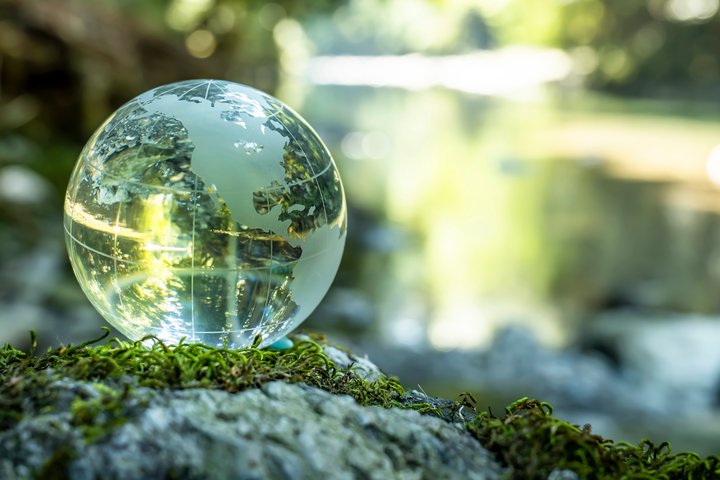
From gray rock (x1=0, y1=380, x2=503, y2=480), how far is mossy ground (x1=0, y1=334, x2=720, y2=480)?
3 centimetres

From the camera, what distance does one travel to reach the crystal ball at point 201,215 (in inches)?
103

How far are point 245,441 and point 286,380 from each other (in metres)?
0.34

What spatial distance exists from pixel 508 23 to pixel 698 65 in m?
23.2

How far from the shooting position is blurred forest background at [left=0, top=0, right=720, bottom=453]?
36.9 feet

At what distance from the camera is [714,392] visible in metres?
10.9

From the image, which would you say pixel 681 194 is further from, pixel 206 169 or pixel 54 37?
pixel 206 169

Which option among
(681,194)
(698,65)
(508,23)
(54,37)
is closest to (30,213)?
(54,37)

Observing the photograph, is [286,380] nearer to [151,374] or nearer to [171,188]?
[151,374]

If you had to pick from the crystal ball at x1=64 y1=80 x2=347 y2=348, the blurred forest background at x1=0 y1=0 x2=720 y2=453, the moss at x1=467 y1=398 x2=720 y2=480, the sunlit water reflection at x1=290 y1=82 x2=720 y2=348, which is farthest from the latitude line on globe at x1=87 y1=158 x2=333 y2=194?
the sunlit water reflection at x1=290 y1=82 x2=720 y2=348

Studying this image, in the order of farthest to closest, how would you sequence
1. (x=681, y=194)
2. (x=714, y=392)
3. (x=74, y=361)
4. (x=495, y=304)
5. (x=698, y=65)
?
(x=698, y=65)
(x=681, y=194)
(x=495, y=304)
(x=714, y=392)
(x=74, y=361)

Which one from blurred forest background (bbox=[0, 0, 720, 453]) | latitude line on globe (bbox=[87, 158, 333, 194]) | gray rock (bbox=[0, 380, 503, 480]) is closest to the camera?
gray rock (bbox=[0, 380, 503, 480])

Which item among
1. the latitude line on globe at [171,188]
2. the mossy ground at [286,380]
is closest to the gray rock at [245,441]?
the mossy ground at [286,380]

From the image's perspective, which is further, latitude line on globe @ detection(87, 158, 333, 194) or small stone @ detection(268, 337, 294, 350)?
small stone @ detection(268, 337, 294, 350)

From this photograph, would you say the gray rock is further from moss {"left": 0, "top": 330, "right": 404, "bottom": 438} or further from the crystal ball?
the crystal ball
